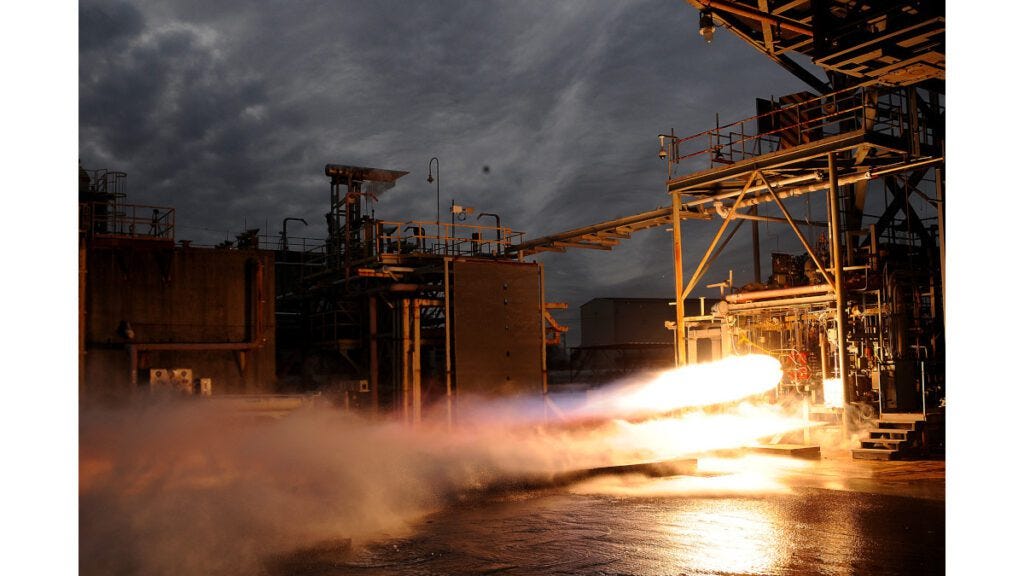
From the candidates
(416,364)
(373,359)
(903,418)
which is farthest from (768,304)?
(373,359)

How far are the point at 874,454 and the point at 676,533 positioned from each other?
982cm

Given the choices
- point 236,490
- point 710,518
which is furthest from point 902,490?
point 236,490

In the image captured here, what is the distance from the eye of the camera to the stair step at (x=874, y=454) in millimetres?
19234

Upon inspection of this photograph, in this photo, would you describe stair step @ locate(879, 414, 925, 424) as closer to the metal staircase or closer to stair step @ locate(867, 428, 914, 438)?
the metal staircase

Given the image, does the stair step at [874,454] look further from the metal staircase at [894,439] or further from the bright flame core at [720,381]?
the bright flame core at [720,381]

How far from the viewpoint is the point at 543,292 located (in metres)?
29.0

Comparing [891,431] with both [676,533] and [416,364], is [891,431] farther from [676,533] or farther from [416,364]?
[416,364]

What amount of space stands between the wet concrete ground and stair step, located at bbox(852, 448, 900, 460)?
6.67ft

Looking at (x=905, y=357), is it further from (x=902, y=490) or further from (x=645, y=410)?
(x=645, y=410)

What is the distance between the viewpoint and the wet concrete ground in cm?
1001

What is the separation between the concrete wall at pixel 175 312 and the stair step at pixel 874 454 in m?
16.8

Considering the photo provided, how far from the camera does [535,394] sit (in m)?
28.4

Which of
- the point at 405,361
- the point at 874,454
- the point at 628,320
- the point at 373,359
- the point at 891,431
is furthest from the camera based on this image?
the point at 628,320

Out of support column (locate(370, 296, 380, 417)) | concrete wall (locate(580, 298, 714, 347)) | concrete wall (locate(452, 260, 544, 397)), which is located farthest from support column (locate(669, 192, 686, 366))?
concrete wall (locate(580, 298, 714, 347))
